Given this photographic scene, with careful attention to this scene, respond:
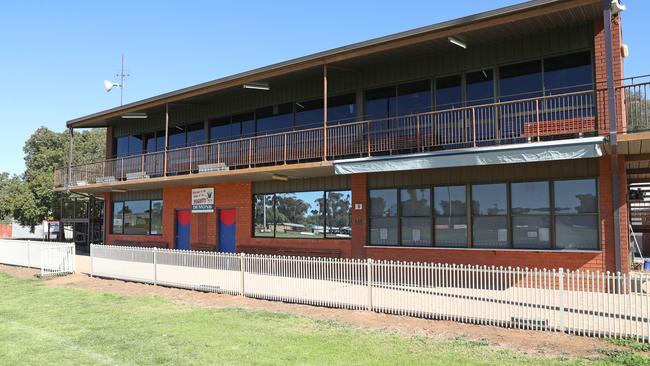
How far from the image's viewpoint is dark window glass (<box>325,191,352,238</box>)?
16.3 metres

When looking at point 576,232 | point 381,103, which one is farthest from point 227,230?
point 576,232

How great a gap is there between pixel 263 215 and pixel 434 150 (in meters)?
7.33

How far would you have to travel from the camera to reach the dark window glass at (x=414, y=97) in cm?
1511

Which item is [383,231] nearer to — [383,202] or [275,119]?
[383,202]

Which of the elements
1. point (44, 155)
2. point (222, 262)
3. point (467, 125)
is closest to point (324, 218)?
point (222, 262)

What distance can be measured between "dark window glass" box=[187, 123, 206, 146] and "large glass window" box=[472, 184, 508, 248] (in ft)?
40.9

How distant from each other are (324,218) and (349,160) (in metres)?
3.39

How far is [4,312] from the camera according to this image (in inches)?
446

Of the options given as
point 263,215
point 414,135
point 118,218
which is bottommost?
point 118,218

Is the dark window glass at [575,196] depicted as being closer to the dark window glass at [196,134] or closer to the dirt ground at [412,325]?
the dirt ground at [412,325]

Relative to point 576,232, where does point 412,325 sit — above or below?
below

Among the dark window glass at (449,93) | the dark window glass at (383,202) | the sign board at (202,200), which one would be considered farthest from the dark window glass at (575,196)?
the sign board at (202,200)

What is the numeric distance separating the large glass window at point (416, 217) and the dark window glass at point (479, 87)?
2.91m

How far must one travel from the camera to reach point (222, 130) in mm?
21078
